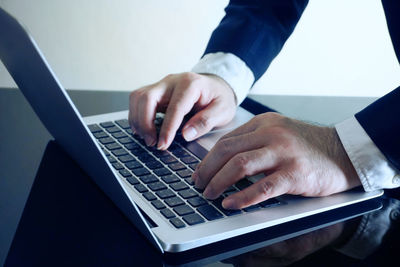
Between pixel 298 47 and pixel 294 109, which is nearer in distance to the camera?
pixel 294 109

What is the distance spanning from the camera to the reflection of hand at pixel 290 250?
0.64 meters

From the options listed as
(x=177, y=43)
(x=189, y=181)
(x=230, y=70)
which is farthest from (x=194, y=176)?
(x=177, y=43)

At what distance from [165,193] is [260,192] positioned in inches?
5.6

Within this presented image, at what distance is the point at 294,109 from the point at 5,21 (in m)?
0.87

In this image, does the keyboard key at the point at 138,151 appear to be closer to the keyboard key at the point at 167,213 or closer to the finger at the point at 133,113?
the finger at the point at 133,113

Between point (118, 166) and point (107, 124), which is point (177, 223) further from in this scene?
point (107, 124)

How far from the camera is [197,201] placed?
734 millimetres

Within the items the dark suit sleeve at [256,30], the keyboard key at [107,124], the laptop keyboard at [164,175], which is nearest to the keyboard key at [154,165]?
the laptop keyboard at [164,175]

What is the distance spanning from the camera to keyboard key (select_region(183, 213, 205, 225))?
67 cm

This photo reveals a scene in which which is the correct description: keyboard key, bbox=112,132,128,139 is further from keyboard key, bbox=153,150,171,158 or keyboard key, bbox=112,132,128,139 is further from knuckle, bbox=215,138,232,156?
knuckle, bbox=215,138,232,156

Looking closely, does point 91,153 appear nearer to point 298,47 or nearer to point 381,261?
point 381,261

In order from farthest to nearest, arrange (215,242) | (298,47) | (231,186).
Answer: (298,47) < (231,186) < (215,242)

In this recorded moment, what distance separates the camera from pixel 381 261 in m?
0.65

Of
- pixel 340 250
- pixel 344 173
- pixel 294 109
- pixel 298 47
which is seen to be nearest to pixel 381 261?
pixel 340 250
